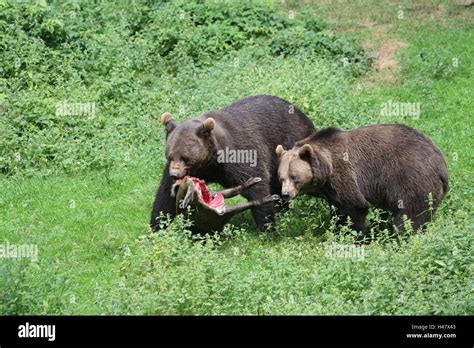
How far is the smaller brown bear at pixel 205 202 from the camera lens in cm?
1262

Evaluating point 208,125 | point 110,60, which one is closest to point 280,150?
point 208,125

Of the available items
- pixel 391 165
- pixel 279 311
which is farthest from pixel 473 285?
pixel 391 165

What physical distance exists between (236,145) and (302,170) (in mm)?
940

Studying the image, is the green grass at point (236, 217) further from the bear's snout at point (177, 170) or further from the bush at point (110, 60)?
the bear's snout at point (177, 170)

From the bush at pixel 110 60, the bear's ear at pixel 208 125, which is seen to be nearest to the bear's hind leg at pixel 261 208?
the bear's ear at pixel 208 125

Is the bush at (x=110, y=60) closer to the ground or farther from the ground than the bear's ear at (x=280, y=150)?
farther from the ground

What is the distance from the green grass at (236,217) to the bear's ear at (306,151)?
852 millimetres

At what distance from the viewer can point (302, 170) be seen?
517 inches

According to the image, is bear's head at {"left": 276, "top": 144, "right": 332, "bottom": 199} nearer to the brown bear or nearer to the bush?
the brown bear

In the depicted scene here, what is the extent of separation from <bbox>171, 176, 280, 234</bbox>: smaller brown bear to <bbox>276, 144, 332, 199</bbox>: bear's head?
363mm

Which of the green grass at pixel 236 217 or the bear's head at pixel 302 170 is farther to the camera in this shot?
the bear's head at pixel 302 170

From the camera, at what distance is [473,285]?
1030cm

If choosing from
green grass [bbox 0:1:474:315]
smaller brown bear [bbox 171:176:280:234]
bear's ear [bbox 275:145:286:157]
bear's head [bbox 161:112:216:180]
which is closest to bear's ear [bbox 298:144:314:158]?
bear's ear [bbox 275:145:286:157]

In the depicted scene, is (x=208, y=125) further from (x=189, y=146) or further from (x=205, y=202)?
(x=205, y=202)
